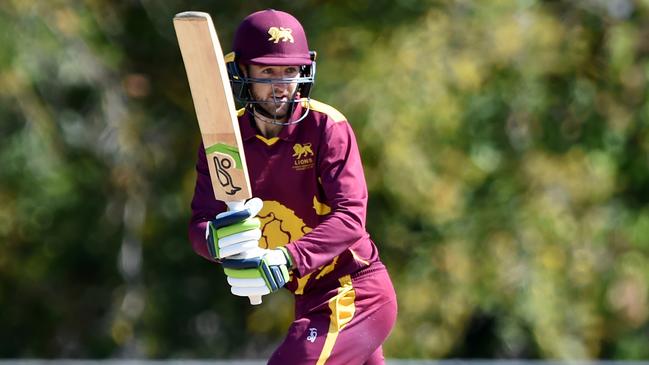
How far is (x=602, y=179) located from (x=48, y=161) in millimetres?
Result: 5326

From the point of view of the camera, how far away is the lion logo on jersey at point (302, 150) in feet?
14.2

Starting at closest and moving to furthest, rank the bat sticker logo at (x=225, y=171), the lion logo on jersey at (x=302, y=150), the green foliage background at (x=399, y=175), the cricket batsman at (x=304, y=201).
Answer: the bat sticker logo at (x=225, y=171) < the cricket batsman at (x=304, y=201) < the lion logo on jersey at (x=302, y=150) < the green foliage background at (x=399, y=175)

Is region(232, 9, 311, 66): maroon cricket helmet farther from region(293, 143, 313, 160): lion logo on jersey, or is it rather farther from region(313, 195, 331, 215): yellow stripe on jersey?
region(313, 195, 331, 215): yellow stripe on jersey

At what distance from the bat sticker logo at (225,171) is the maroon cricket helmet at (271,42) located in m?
0.37

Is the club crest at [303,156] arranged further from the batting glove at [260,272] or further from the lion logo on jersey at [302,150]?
the batting glove at [260,272]

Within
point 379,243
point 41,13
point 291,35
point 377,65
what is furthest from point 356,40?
point 291,35

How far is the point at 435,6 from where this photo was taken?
11.7 meters

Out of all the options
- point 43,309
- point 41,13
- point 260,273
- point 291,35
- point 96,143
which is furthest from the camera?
point 43,309

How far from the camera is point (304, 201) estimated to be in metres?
4.39

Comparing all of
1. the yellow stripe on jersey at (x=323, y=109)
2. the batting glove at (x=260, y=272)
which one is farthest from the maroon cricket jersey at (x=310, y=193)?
the batting glove at (x=260, y=272)

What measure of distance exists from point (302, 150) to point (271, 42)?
0.37m

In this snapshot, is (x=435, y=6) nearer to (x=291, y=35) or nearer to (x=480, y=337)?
(x=480, y=337)

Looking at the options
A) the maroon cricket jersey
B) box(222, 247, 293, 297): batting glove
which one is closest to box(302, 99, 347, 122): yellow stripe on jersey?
the maroon cricket jersey

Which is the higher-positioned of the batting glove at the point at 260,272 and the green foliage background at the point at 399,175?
the batting glove at the point at 260,272
